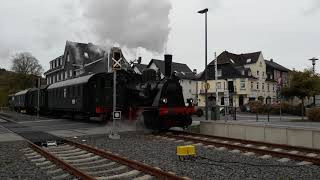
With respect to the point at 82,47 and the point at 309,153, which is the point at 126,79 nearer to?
the point at 309,153

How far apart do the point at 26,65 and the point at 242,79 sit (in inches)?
1856

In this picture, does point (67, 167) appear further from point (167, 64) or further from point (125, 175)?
point (167, 64)

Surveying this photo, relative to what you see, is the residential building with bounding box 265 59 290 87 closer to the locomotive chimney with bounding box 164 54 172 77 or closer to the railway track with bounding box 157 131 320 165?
the locomotive chimney with bounding box 164 54 172 77

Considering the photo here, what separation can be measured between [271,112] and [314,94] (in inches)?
218

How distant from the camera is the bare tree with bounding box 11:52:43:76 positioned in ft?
281

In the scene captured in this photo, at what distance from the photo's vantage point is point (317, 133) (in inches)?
477

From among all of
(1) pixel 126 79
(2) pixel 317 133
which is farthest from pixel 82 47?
(2) pixel 317 133

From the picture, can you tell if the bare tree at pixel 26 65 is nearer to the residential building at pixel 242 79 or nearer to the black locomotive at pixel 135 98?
the residential building at pixel 242 79

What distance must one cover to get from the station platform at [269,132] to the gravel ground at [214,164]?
2930 mm

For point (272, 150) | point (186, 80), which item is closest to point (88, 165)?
point (272, 150)

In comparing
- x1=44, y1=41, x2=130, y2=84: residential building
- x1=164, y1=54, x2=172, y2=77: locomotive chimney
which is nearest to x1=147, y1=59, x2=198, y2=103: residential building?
x1=44, y1=41, x2=130, y2=84: residential building

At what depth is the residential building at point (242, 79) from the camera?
68.3 metres

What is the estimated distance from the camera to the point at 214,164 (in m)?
9.33

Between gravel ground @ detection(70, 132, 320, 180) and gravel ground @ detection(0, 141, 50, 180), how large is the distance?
2.61 meters
